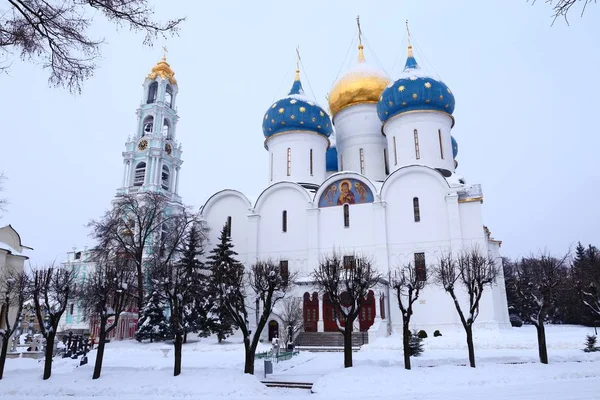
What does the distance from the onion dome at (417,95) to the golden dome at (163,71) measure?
23492mm

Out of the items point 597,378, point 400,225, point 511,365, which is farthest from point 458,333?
point 597,378

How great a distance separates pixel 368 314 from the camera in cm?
2220

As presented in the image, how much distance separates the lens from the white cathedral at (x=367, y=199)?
22703 mm

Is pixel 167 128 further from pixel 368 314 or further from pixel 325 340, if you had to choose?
pixel 325 340

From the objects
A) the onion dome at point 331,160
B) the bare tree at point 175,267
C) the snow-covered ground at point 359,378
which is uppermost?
the onion dome at point 331,160

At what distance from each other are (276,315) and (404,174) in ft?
33.0

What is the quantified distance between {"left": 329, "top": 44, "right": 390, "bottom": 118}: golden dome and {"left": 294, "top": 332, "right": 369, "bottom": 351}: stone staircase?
1625 cm

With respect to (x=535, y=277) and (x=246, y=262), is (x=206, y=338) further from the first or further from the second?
(x=535, y=277)

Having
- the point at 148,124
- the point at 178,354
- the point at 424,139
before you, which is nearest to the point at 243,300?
the point at 178,354

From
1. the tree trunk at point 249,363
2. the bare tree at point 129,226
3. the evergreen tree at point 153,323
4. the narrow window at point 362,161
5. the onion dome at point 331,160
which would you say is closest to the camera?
the tree trunk at point 249,363

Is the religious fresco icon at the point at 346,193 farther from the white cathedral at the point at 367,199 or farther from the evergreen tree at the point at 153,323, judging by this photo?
the evergreen tree at the point at 153,323

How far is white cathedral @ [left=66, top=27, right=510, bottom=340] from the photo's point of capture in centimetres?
2270

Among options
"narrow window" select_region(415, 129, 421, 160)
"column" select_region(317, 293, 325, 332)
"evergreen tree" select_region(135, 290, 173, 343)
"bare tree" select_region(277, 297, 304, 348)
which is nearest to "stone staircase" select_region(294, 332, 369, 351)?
"bare tree" select_region(277, 297, 304, 348)

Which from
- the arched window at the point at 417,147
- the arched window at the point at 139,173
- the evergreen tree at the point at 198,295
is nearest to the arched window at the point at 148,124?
the arched window at the point at 139,173
